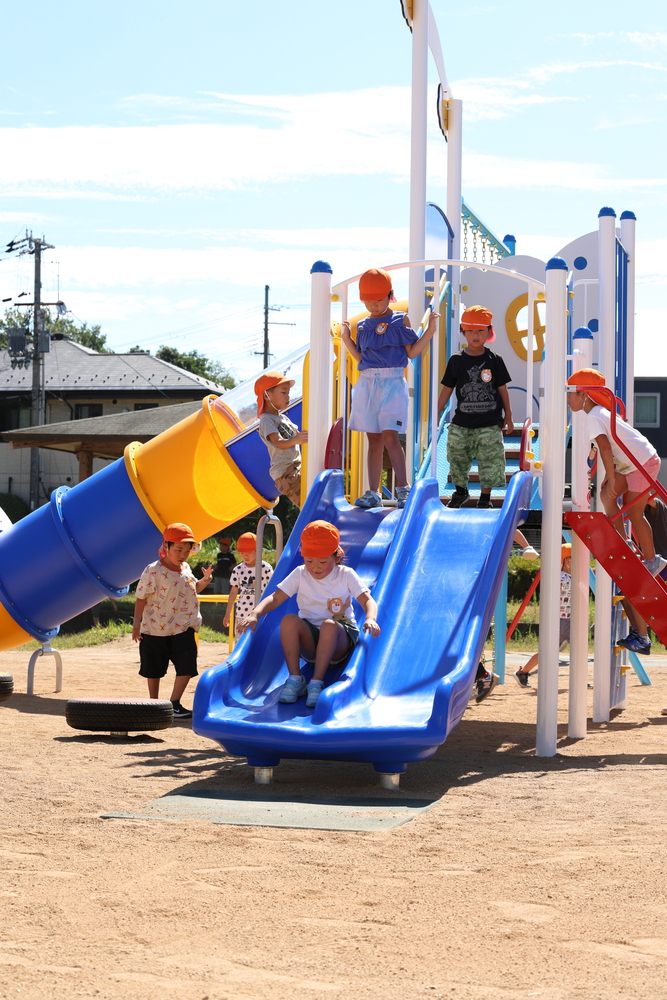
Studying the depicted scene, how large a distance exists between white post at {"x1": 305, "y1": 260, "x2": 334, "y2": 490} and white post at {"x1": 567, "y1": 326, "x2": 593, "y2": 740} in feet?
5.66

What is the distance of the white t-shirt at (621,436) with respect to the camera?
8.20m

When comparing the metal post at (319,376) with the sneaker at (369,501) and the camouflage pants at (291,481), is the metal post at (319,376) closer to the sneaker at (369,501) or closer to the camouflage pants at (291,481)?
the sneaker at (369,501)

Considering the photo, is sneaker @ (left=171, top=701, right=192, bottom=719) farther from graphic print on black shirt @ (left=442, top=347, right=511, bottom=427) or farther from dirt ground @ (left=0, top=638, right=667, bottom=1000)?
graphic print on black shirt @ (left=442, top=347, right=511, bottom=427)

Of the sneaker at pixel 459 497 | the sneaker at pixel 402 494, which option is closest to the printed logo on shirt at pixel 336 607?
the sneaker at pixel 402 494

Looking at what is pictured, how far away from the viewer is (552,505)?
25.6 ft

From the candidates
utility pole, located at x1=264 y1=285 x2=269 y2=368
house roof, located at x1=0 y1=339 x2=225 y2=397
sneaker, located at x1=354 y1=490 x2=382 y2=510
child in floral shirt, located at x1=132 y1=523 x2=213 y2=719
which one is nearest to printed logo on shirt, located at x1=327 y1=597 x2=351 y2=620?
sneaker, located at x1=354 y1=490 x2=382 y2=510

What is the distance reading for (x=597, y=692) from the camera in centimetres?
971

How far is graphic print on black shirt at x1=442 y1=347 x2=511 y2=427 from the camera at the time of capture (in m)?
8.30

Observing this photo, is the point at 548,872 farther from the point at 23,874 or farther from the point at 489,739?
the point at 489,739

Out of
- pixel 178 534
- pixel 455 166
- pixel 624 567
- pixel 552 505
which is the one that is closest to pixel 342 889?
pixel 552 505

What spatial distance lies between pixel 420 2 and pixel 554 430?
12.1 feet

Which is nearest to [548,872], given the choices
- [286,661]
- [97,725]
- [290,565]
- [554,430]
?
[286,661]

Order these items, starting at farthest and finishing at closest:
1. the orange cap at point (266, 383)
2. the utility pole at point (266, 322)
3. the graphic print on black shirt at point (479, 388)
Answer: the utility pole at point (266, 322) → the orange cap at point (266, 383) → the graphic print on black shirt at point (479, 388)

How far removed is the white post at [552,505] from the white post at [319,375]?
1.52 meters
